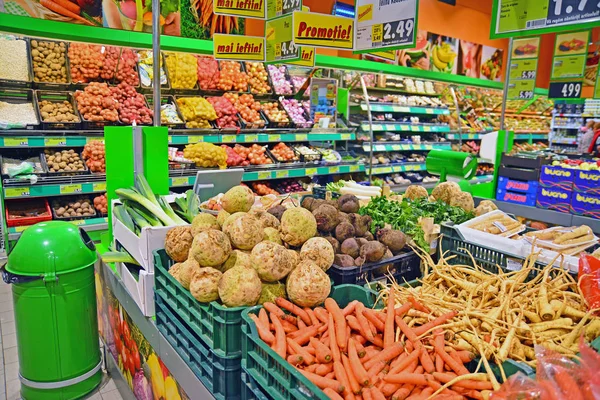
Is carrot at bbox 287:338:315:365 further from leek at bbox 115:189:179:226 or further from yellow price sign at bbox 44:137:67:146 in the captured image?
yellow price sign at bbox 44:137:67:146

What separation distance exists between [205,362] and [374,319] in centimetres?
66

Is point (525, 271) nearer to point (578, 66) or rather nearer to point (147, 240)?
point (147, 240)

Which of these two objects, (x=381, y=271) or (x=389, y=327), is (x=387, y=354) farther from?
(x=381, y=271)

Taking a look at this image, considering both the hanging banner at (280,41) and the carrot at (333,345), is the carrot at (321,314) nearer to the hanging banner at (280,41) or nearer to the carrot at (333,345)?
the carrot at (333,345)

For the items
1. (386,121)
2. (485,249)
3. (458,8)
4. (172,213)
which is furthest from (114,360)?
(458,8)

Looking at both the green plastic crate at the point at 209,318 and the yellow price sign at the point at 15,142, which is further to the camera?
the yellow price sign at the point at 15,142

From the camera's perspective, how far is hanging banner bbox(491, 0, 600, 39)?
2.98m

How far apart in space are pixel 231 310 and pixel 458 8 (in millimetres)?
12074

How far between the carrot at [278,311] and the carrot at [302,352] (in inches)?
5.4

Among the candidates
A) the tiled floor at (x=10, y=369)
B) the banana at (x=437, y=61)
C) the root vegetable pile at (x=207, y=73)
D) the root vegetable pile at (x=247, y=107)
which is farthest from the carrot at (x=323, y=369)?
the banana at (x=437, y=61)

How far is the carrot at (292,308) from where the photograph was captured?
1640 mm

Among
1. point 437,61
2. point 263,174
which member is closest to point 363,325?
point 263,174

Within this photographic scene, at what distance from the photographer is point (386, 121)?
7965 mm

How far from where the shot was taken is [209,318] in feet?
5.29
